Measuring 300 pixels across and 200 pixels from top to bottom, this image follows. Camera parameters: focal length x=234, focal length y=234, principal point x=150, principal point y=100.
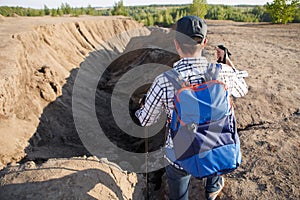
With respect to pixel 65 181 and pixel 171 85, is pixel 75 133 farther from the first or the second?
pixel 171 85

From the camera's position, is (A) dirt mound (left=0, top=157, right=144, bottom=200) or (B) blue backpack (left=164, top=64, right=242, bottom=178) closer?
(B) blue backpack (left=164, top=64, right=242, bottom=178)

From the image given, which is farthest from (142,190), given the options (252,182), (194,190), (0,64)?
(0,64)

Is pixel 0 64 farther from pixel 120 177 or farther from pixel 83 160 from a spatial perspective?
pixel 120 177

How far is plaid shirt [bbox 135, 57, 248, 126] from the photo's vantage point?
1.78 metres

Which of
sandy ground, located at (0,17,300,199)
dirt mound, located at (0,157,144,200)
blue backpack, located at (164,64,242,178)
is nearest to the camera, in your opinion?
blue backpack, located at (164,64,242,178)

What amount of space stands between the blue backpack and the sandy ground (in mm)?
1526

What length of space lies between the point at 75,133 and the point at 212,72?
5228mm

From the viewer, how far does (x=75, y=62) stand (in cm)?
1048

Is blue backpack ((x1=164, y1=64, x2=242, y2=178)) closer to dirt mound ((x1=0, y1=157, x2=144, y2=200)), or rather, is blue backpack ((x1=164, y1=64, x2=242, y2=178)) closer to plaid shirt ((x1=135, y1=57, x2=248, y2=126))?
plaid shirt ((x1=135, y1=57, x2=248, y2=126))

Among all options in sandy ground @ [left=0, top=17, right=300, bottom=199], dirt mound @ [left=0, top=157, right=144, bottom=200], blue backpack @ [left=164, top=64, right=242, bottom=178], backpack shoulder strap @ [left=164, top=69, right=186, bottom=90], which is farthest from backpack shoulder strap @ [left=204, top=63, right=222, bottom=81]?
dirt mound @ [left=0, top=157, right=144, bottom=200]

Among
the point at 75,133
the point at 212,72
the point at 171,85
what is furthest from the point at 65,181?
the point at 75,133

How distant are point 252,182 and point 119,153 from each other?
329 cm

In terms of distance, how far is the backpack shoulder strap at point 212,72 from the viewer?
1770 mm

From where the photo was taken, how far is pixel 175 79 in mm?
1747
